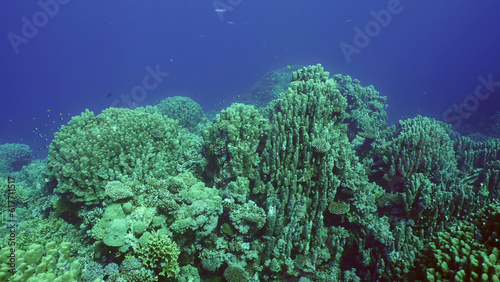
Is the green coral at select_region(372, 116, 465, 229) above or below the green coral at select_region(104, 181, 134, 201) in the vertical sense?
above

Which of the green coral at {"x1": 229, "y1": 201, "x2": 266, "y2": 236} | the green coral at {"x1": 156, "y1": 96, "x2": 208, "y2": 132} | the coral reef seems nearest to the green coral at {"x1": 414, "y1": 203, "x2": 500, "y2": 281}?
the coral reef

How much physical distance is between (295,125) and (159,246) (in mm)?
3908

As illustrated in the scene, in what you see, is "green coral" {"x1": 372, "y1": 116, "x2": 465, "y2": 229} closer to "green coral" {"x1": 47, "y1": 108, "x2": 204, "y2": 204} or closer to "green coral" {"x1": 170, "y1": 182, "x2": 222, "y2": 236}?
"green coral" {"x1": 170, "y1": 182, "x2": 222, "y2": 236}

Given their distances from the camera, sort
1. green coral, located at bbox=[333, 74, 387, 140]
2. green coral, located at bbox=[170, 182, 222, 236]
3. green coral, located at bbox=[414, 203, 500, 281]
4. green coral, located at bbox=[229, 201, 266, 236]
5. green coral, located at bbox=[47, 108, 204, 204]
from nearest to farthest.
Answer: green coral, located at bbox=[414, 203, 500, 281]
green coral, located at bbox=[170, 182, 222, 236]
green coral, located at bbox=[229, 201, 266, 236]
green coral, located at bbox=[47, 108, 204, 204]
green coral, located at bbox=[333, 74, 387, 140]

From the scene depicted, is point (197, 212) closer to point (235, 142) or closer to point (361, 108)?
point (235, 142)

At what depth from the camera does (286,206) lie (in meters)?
5.19

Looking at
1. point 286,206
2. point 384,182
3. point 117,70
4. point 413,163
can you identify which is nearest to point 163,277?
point 286,206

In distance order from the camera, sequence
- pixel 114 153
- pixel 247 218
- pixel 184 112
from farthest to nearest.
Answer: pixel 184 112, pixel 114 153, pixel 247 218

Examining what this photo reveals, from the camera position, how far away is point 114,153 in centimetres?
621

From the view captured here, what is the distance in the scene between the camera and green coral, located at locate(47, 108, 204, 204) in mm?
5719

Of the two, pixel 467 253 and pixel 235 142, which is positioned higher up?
pixel 235 142

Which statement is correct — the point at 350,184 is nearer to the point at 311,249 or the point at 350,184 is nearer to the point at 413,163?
the point at 311,249

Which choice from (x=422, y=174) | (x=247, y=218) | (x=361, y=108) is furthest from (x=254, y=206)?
(x=361, y=108)

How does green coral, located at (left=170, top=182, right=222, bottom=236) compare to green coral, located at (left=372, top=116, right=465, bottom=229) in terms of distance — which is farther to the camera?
green coral, located at (left=372, top=116, right=465, bottom=229)
